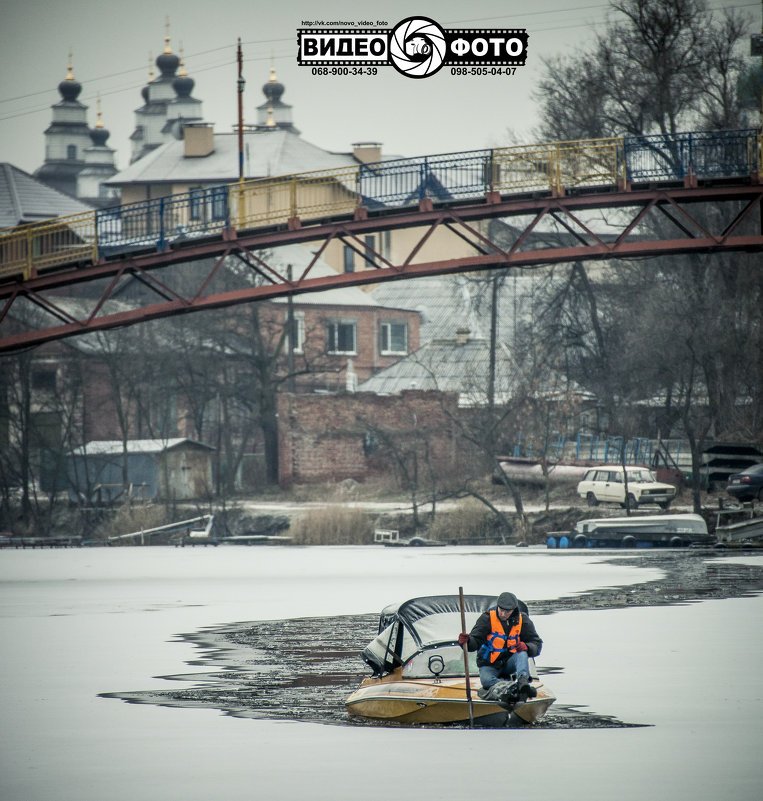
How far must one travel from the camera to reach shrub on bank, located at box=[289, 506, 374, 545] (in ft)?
158

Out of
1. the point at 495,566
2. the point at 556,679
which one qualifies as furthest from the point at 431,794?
the point at 495,566

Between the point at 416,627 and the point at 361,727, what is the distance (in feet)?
4.19

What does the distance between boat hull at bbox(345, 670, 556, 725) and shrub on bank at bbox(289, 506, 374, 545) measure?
111 feet

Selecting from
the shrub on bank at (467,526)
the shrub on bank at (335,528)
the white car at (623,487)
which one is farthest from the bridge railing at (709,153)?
the shrub on bank at (335,528)

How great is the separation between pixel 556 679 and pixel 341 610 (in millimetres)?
9349

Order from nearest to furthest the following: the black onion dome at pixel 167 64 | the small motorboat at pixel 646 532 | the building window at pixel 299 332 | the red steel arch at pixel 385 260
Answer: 1. the red steel arch at pixel 385 260
2. the small motorboat at pixel 646 532
3. the building window at pixel 299 332
4. the black onion dome at pixel 167 64

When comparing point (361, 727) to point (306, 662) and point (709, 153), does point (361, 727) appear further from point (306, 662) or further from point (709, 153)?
point (709, 153)

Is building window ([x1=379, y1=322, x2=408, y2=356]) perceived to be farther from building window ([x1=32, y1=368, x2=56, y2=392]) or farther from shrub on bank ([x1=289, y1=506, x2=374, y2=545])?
shrub on bank ([x1=289, y1=506, x2=374, y2=545])

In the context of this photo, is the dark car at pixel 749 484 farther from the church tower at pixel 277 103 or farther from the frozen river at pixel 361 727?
the church tower at pixel 277 103

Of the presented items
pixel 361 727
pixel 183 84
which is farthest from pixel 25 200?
pixel 361 727

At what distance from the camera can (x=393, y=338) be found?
79125 millimetres

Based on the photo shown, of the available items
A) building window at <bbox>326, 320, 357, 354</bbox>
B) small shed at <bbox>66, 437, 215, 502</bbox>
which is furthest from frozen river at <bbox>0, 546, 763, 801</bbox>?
building window at <bbox>326, 320, 357, 354</bbox>

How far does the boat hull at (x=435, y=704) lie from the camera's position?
1362 cm

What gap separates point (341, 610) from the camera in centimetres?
2580
